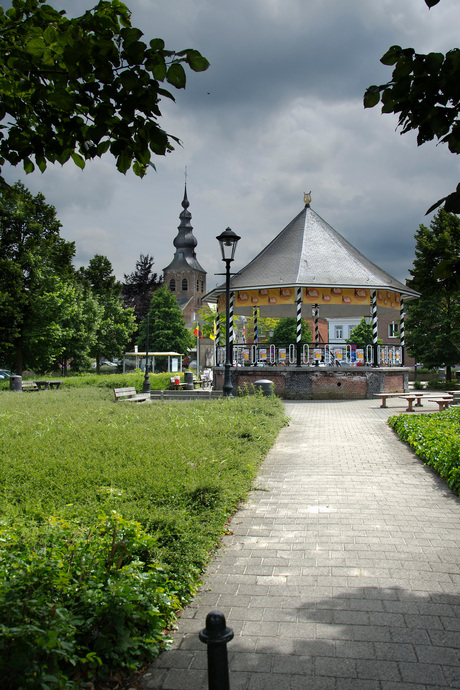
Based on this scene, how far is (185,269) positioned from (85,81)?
9919 centimetres

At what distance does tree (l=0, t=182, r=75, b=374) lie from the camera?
31.7 metres

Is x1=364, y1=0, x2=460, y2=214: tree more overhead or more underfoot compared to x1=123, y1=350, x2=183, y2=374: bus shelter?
more overhead

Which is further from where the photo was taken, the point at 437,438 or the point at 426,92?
the point at 437,438

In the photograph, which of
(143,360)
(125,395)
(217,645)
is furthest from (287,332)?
(217,645)

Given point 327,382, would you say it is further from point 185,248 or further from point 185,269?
point 185,248

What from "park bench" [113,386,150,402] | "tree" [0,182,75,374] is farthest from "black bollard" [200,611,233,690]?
"tree" [0,182,75,374]

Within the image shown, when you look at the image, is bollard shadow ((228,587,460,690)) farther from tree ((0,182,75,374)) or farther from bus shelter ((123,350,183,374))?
bus shelter ((123,350,183,374))

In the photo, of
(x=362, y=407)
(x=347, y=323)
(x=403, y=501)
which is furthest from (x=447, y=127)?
(x=347, y=323)

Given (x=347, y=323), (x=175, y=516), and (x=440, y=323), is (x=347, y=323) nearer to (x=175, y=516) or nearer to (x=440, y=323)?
(x=440, y=323)

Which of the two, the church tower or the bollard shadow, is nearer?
the bollard shadow

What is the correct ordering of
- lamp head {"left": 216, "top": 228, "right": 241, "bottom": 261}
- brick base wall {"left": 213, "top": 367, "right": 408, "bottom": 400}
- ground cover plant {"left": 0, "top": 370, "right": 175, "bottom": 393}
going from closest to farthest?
lamp head {"left": 216, "top": 228, "right": 241, "bottom": 261}, brick base wall {"left": 213, "top": 367, "right": 408, "bottom": 400}, ground cover plant {"left": 0, "top": 370, "right": 175, "bottom": 393}

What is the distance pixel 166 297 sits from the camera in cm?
6750

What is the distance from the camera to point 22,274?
3303 centimetres

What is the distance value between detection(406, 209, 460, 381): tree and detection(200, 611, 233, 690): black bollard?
34.8 meters
